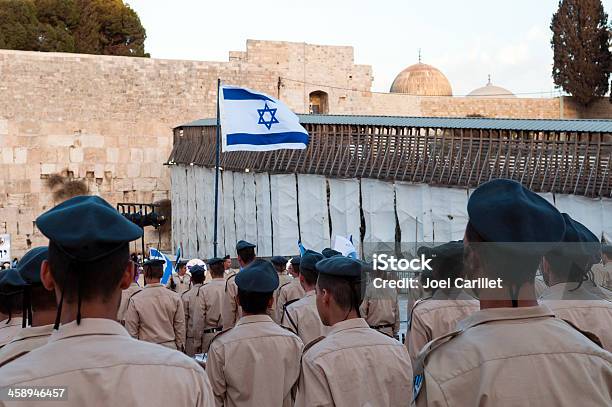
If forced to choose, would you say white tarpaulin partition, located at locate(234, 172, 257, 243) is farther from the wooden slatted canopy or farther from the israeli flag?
the israeli flag

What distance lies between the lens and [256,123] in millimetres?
10945

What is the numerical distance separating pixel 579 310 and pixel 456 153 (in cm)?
942

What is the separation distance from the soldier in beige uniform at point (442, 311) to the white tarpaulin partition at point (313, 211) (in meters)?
10.7

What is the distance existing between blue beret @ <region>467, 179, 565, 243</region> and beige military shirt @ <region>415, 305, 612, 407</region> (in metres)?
0.18

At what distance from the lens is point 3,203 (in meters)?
23.1

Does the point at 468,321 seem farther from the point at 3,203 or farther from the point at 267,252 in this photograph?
the point at 3,203

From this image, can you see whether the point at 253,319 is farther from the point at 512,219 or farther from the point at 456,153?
the point at 456,153

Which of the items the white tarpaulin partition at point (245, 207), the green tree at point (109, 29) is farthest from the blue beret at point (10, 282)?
the green tree at point (109, 29)

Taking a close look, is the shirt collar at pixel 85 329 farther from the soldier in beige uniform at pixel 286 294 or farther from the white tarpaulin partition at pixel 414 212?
the white tarpaulin partition at pixel 414 212

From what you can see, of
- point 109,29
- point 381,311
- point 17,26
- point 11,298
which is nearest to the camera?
point 11,298

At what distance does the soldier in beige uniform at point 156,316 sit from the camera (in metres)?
5.50

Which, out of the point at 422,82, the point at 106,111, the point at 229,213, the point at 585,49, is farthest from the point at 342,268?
the point at 422,82

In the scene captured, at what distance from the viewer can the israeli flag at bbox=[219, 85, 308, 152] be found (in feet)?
35.7

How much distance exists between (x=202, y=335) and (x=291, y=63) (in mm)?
21433
